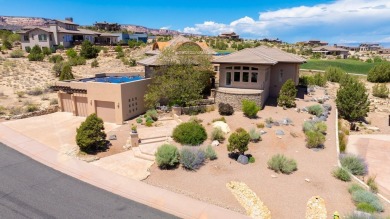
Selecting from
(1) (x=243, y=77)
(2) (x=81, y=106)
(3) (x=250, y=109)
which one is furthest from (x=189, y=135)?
(2) (x=81, y=106)

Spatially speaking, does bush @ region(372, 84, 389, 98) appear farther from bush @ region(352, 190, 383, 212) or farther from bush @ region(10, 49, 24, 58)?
bush @ region(10, 49, 24, 58)

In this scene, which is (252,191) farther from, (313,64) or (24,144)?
(313,64)

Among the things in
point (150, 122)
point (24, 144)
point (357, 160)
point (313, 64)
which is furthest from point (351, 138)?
point (313, 64)

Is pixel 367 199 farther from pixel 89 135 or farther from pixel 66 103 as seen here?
Answer: pixel 66 103

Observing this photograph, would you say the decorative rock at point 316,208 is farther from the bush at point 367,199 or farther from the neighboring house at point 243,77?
the neighboring house at point 243,77

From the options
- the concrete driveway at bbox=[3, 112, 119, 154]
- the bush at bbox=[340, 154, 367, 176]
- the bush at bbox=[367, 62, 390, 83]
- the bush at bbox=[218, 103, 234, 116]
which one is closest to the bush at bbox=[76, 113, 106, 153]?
the concrete driveway at bbox=[3, 112, 119, 154]

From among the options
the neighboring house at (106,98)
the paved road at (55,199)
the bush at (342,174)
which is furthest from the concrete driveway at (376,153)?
the neighboring house at (106,98)
